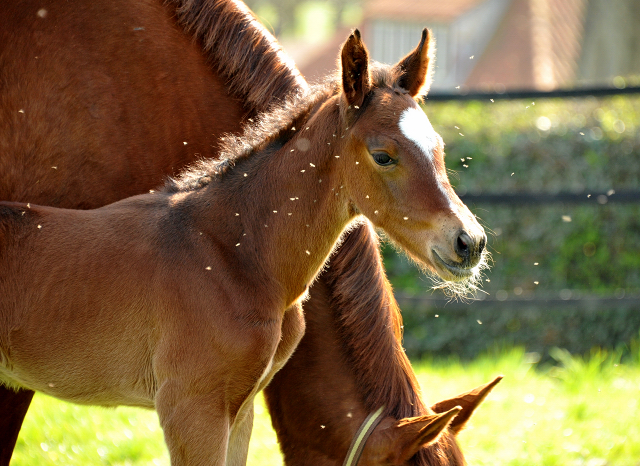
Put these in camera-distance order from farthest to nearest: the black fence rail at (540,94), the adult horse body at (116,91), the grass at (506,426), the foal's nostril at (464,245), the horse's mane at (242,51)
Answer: the black fence rail at (540,94) < the grass at (506,426) < the horse's mane at (242,51) < the adult horse body at (116,91) < the foal's nostril at (464,245)

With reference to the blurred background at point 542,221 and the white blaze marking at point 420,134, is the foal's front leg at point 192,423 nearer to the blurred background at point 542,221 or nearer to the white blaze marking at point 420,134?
the white blaze marking at point 420,134

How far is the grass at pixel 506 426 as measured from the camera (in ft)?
13.6

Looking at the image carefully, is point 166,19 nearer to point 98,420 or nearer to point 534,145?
point 98,420

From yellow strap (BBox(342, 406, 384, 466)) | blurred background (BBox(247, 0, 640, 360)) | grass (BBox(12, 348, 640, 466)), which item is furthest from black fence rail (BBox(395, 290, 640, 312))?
yellow strap (BBox(342, 406, 384, 466))

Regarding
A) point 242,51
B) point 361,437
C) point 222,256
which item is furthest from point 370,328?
point 242,51

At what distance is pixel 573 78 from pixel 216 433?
66.9ft

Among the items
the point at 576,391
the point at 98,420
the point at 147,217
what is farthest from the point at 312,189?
the point at 576,391

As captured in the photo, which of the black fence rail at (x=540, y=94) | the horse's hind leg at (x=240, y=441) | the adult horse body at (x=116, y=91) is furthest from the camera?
the black fence rail at (x=540, y=94)

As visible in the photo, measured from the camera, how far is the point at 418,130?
237 cm

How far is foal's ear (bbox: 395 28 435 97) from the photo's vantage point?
2.58 metres

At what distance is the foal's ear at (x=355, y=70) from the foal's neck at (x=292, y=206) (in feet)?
0.40

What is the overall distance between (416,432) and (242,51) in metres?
1.90

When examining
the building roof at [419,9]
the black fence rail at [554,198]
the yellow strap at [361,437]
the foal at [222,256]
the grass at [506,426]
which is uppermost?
the foal at [222,256]

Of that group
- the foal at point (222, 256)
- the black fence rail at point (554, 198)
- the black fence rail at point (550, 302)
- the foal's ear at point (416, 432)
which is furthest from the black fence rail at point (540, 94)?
the foal's ear at point (416, 432)
